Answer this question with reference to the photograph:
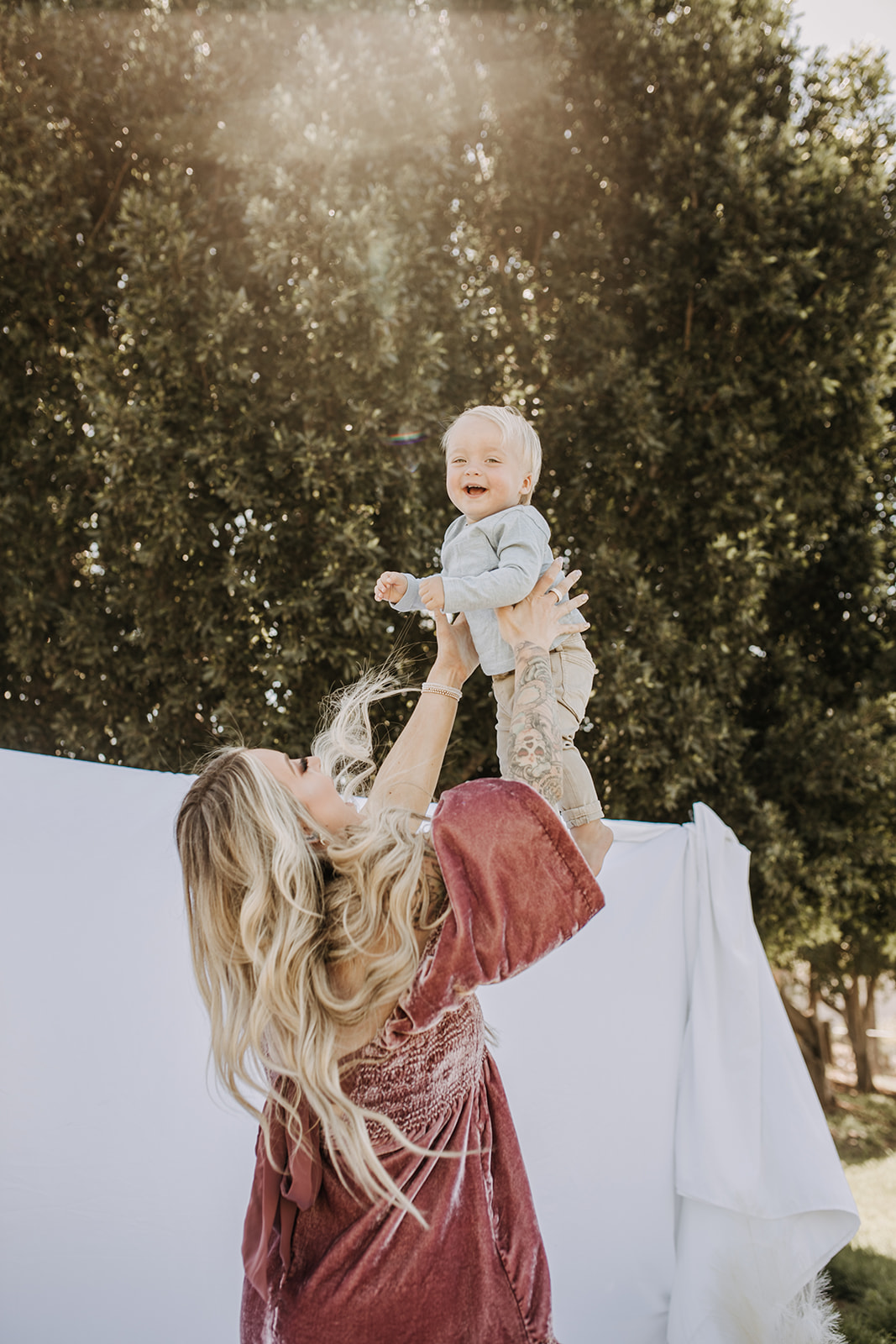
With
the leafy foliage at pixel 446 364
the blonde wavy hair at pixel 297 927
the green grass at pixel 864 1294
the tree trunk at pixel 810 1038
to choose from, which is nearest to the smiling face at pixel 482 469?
the blonde wavy hair at pixel 297 927

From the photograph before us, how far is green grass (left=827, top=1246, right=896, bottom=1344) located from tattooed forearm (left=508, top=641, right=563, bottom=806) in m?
3.48

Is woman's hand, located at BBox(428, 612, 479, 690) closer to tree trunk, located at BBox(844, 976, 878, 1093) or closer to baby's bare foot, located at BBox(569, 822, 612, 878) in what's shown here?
baby's bare foot, located at BBox(569, 822, 612, 878)

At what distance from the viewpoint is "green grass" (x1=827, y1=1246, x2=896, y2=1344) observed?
12.4 feet

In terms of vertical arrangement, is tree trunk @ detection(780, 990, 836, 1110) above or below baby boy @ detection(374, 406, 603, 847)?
below

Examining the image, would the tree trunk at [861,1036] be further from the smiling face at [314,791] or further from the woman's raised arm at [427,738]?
the smiling face at [314,791]

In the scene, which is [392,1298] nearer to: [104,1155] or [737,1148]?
[104,1155]

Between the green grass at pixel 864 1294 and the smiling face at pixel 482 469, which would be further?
the green grass at pixel 864 1294

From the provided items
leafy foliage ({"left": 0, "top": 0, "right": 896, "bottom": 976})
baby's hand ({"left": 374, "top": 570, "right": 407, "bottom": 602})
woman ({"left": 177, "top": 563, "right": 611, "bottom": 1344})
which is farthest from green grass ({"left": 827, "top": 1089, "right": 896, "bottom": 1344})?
baby's hand ({"left": 374, "top": 570, "right": 407, "bottom": 602})

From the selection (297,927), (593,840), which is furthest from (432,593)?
(297,927)

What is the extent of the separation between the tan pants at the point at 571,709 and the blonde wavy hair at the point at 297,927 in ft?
1.82

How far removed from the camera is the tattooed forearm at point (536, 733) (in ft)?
4.79

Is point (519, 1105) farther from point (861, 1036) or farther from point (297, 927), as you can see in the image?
point (861, 1036)

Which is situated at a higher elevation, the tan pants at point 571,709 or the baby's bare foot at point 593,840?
the tan pants at point 571,709

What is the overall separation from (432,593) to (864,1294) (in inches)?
173
